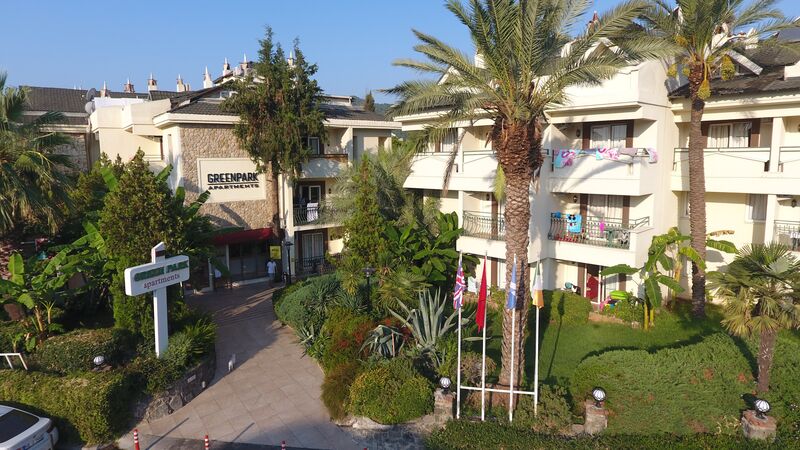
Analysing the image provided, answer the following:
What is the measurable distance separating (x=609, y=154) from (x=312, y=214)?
1574 cm

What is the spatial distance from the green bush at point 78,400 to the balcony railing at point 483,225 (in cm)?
1375

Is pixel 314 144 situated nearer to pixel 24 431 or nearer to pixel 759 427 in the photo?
pixel 24 431

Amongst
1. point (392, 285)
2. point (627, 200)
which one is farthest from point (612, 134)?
point (392, 285)

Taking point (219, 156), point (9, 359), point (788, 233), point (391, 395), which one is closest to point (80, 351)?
point (9, 359)

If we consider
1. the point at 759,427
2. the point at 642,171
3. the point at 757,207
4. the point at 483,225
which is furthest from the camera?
the point at 483,225

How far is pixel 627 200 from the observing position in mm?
19047

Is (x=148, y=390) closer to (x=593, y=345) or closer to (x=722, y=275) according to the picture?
(x=593, y=345)

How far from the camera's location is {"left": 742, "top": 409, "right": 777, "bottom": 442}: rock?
1042cm

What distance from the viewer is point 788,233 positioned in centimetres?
1694

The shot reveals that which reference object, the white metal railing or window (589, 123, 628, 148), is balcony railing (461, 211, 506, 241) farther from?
the white metal railing

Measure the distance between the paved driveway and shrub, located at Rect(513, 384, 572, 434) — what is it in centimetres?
389

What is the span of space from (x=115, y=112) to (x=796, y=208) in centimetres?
3169

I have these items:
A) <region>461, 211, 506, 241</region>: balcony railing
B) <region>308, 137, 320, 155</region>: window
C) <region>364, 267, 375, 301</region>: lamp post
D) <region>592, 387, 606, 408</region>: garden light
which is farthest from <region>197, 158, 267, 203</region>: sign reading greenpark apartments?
<region>592, 387, 606, 408</region>: garden light

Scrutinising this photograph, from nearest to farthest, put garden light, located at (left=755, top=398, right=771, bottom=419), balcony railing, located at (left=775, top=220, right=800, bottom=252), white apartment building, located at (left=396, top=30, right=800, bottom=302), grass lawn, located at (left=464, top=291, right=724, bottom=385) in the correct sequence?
garden light, located at (left=755, top=398, right=771, bottom=419), grass lawn, located at (left=464, top=291, right=724, bottom=385), balcony railing, located at (left=775, top=220, right=800, bottom=252), white apartment building, located at (left=396, top=30, right=800, bottom=302)
